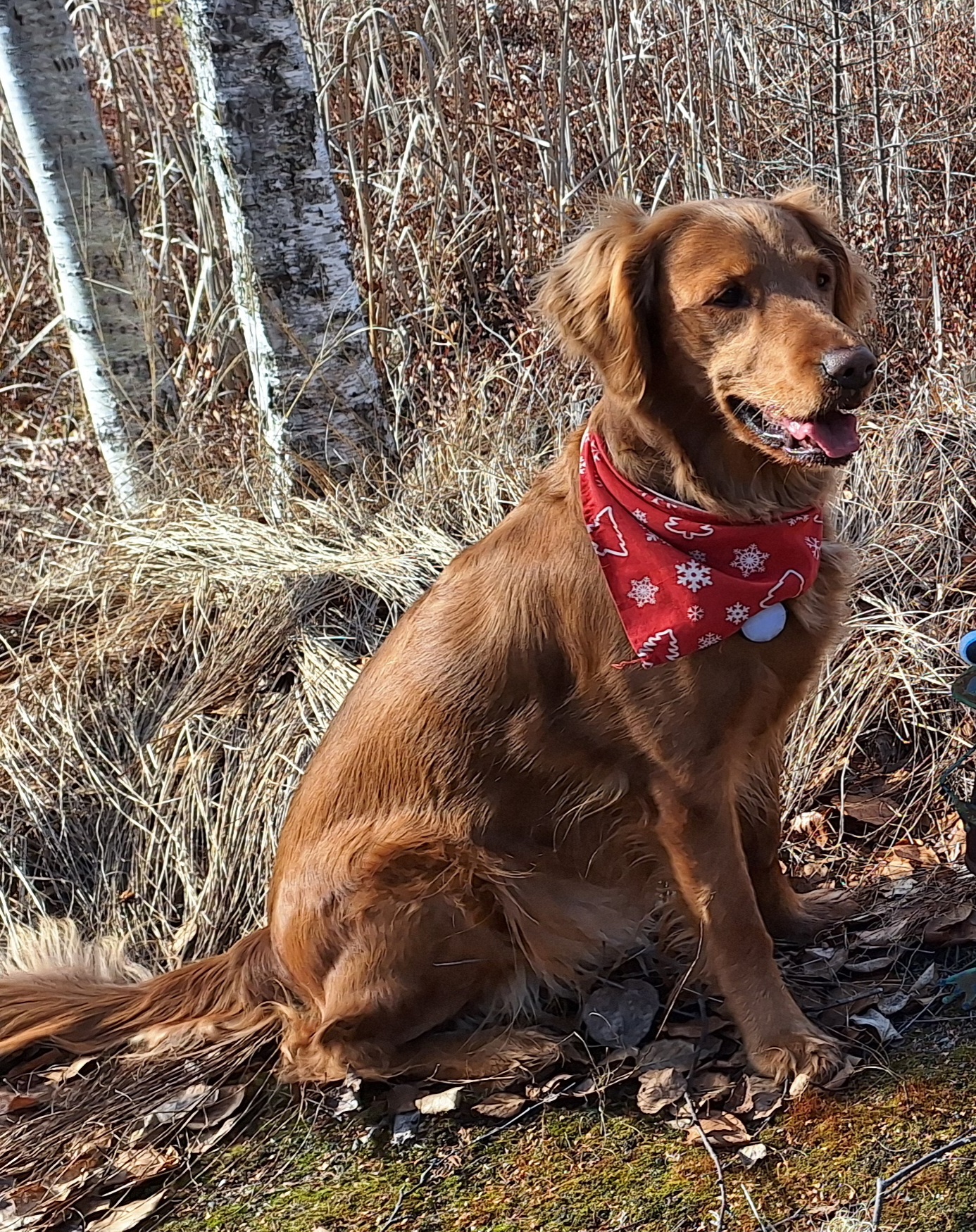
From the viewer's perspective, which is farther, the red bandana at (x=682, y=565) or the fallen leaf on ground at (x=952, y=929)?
the fallen leaf on ground at (x=952, y=929)

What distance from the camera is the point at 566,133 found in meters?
4.69

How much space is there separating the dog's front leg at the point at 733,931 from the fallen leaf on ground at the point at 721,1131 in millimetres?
123

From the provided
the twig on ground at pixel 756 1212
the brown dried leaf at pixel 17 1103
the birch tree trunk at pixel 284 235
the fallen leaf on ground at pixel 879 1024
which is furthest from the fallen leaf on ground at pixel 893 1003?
the birch tree trunk at pixel 284 235

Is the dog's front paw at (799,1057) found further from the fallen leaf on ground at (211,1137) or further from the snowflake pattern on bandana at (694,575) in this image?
the fallen leaf on ground at (211,1137)

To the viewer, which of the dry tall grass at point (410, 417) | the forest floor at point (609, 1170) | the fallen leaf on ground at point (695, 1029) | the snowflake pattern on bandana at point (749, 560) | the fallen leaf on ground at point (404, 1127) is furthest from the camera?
the dry tall grass at point (410, 417)

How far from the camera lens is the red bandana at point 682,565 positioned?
2.15 m

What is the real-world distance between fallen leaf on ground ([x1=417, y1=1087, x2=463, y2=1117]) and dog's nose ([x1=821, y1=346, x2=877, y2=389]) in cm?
155

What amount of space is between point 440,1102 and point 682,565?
1.17m

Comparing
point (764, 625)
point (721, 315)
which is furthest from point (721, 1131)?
point (721, 315)

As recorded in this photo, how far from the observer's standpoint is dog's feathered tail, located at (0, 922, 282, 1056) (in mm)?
2523

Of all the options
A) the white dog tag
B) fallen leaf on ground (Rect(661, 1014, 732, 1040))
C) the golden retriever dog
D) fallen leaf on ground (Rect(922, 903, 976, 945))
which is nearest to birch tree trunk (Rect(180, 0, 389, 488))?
the golden retriever dog

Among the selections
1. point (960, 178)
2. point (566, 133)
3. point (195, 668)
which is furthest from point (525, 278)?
point (195, 668)

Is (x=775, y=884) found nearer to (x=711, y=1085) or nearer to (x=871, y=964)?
(x=871, y=964)

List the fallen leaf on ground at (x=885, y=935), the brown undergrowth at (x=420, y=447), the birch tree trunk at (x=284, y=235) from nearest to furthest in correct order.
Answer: the fallen leaf on ground at (x=885, y=935) → the brown undergrowth at (x=420, y=447) → the birch tree trunk at (x=284, y=235)
